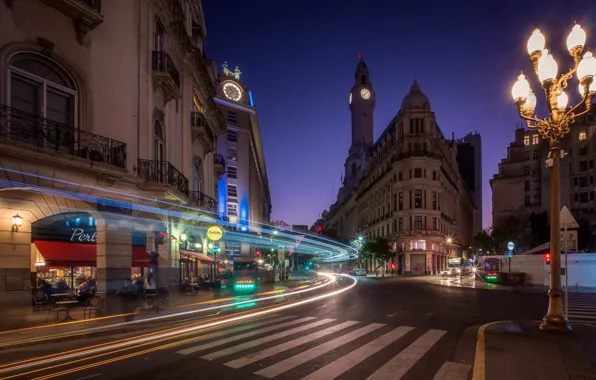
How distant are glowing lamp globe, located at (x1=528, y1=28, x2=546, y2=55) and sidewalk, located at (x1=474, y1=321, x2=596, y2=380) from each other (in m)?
7.28

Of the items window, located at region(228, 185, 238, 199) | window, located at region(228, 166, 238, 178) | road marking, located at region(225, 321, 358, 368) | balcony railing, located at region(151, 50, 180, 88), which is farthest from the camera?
window, located at region(228, 166, 238, 178)

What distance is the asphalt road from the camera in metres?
8.04

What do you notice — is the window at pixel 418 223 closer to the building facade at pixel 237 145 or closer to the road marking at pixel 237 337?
the building facade at pixel 237 145

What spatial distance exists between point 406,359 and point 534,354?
8.11ft

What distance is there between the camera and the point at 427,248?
74.3 meters

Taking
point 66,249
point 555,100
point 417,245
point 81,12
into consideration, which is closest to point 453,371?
point 555,100

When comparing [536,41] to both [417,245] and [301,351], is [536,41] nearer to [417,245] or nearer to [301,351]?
[301,351]

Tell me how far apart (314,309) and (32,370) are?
12.0m

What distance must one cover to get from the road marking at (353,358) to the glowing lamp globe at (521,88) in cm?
733

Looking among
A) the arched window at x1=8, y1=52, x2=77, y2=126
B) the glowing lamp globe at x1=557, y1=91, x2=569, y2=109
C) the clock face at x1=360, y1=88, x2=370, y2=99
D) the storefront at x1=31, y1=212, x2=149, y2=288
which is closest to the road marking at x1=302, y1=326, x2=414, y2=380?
the glowing lamp globe at x1=557, y1=91, x2=569, y2=109

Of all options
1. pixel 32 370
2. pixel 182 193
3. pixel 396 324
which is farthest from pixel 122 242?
pixel 396 324

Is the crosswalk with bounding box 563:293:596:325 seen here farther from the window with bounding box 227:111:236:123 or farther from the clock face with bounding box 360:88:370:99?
the clock face with bounding box 360:88:370:99

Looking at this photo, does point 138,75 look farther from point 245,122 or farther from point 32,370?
point 245,122

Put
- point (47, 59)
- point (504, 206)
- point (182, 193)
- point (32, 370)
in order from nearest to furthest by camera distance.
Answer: point (32, 370) → point (47, 59) → point (182, 193) → point (504, 206)
